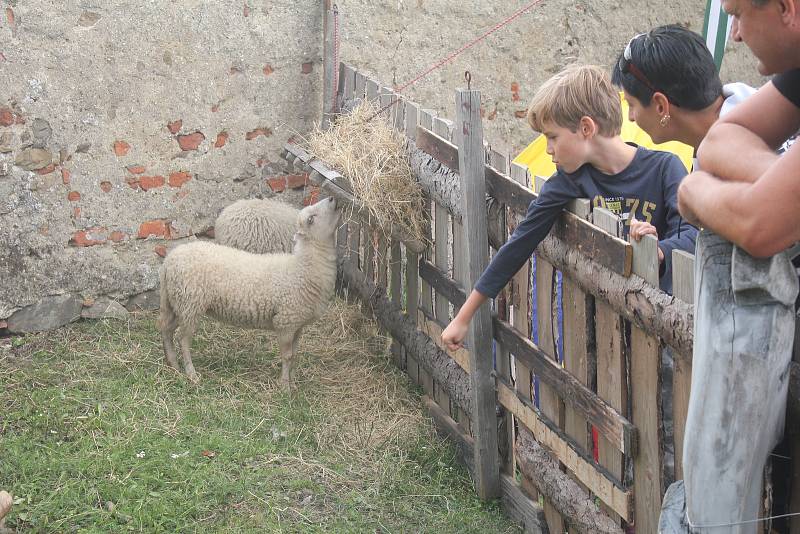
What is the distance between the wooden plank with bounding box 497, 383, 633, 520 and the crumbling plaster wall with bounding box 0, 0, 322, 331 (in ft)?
10.0

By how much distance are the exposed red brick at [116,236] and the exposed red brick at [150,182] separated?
35 cm

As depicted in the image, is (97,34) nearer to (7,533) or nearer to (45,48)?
(45,48)

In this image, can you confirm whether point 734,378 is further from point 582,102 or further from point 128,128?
point 128,128

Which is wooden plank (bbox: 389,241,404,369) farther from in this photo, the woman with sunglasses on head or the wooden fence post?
the woman with sunglasses on head

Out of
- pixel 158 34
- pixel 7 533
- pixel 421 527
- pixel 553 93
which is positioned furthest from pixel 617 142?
pixel 158 34

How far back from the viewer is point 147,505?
418 cm

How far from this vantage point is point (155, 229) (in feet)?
20.9

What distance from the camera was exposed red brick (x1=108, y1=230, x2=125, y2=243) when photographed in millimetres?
6254

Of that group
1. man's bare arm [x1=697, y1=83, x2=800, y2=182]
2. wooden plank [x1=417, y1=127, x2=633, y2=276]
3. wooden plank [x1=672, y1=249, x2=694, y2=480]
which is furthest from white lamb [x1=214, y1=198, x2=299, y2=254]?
man's bare arm [x1=697, y1=83, x2=800, y2=182]

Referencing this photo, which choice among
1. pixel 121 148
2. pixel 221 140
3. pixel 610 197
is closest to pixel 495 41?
pixel 221 140

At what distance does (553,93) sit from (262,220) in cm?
308

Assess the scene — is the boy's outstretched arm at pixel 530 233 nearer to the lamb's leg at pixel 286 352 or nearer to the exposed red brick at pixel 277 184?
the lamb's leg at pixel 286 352

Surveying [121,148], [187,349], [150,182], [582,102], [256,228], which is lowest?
[187,349]

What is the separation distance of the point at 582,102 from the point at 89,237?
394 cm
